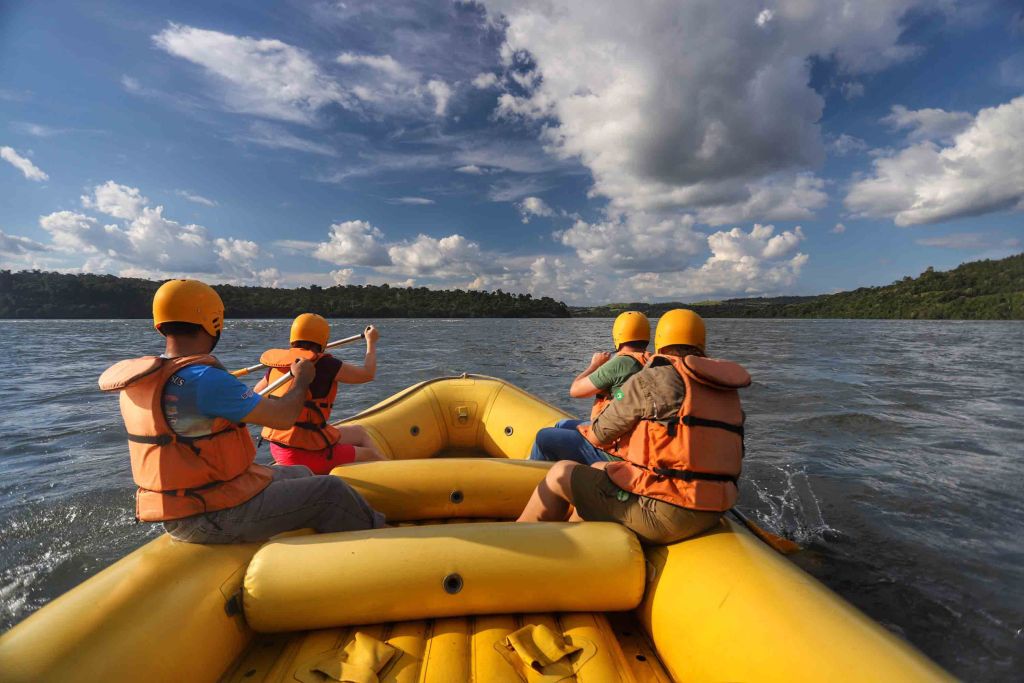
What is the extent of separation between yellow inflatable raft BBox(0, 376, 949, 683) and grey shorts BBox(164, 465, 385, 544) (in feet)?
0.26

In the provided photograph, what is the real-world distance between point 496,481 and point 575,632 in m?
1.13

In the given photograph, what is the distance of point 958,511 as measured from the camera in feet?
16.2

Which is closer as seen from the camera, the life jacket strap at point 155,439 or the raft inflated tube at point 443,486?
the life jacket strap at point 155,439

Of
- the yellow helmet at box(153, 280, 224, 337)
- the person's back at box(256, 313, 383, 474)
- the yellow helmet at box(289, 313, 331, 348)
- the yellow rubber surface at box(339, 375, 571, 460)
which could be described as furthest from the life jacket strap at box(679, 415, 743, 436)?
the yellow rubber surface at box(339, 375, 571, 460)

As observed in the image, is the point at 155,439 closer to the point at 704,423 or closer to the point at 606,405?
the point at 606,405

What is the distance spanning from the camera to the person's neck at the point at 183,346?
2156 millimetres

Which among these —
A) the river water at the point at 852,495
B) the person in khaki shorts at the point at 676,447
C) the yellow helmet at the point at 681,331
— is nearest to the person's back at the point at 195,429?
the person in khaki shorts at the point at 676,447

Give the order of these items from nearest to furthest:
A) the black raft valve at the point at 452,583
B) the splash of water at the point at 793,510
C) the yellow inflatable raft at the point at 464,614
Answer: the yellow inflatable raft at the point at 464,614
the black raft valve at the point at 452,583
the splash of water at the point at 793,510

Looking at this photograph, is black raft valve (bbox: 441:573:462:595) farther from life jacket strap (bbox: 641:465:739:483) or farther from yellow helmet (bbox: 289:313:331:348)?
yellow helmet (bbox: 289:313:331:348)

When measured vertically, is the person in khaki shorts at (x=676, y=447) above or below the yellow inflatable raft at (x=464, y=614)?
above

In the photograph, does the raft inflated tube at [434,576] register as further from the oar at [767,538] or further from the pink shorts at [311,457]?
the pink shorts at [311,457]

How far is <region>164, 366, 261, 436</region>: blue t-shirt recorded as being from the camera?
2025 millimetres

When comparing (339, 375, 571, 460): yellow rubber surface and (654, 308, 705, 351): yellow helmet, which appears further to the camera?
(339, 375, 571, 460): yellow rubber surface

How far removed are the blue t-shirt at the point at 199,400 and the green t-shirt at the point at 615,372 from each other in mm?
→ 2038
